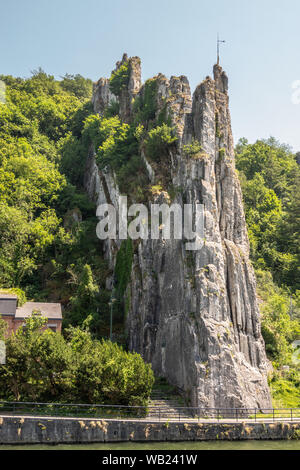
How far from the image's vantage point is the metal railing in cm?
2948

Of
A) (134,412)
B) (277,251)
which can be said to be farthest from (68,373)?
(277,251)

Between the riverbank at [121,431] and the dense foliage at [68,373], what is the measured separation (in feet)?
7.15

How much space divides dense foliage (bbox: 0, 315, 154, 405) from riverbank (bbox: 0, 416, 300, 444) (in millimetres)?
2180

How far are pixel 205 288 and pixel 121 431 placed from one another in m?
11.4

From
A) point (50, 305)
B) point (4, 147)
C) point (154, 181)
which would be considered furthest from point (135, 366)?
point (4, 147)

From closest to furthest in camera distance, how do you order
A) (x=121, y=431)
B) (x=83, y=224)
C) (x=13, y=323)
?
1. (x=121, y=431)
2. (x=13, y=323)
3. (x=83, y=224)

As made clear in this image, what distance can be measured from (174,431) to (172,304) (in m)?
11.0

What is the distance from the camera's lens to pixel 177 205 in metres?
39.6

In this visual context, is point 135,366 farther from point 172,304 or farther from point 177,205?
point 177,205

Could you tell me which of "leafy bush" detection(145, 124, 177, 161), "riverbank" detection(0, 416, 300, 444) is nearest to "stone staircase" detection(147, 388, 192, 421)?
"riverbank" detection(0, 416, 300, 444)

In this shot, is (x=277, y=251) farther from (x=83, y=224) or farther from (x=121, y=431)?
(x=121, y=431)

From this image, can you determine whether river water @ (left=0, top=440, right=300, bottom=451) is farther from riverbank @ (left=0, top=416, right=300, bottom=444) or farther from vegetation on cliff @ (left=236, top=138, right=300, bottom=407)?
vegetation on cliff @ (left=236, top=138, right=300, bottom=407)

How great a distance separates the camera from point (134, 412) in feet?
98.1

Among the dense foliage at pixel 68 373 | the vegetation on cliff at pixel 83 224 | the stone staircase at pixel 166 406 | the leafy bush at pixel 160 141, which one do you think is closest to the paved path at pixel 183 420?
the stone staircase at pixel 166 406
